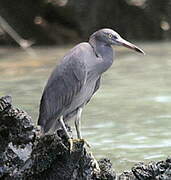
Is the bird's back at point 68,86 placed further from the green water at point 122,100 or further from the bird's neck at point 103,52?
the green water at point 122,100

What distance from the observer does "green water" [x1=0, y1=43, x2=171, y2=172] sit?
23.6ft

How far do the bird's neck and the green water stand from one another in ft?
3.89

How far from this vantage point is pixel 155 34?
674 inches

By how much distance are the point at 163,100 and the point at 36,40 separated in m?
8.50

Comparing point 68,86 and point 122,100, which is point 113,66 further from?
point 68,86

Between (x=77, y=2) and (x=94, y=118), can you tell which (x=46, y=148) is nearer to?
(x=94, y=118)

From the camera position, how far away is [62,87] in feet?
17.8

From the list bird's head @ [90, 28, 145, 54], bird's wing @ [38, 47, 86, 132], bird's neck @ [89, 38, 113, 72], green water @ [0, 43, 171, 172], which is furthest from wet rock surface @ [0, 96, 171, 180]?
green water @ [0, 43, 171, 172]

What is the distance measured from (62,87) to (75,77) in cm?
14

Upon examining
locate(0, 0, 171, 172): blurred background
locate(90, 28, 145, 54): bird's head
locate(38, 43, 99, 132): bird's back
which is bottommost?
locate(0, 0, 171, 172): blurred background

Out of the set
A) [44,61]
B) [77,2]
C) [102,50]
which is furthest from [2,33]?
[102,50]

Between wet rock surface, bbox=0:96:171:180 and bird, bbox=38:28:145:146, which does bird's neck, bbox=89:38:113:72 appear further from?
wet rock surface, bbox=0:96:171:180

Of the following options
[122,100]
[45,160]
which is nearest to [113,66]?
[122,100]

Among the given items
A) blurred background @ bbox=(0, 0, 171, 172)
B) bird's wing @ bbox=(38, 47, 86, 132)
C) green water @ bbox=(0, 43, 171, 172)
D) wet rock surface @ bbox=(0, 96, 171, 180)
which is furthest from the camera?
blurred background @ bbox=(0, 0, 171, 172)
